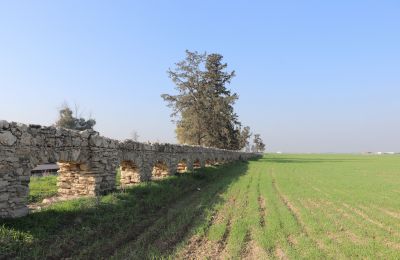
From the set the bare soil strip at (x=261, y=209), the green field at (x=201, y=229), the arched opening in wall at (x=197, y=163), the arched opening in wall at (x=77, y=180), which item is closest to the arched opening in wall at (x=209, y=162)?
the arched opening in wall at (x=197, y=163)

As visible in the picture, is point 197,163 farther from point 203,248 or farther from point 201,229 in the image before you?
point 203,248

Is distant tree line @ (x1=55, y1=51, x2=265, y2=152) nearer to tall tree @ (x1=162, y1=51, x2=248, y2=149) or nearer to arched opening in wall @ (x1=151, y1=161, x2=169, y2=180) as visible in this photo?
tall tree @ (x1=162, y1=51, x2=248, y2=149)

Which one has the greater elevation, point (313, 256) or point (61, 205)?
point (61, 205)

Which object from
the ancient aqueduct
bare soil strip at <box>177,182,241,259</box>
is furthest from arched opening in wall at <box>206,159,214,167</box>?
bare soil strip at <box>177,182,241,259</box>

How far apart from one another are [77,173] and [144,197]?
2.67m

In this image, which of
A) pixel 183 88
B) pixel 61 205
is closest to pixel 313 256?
pixel 61 205

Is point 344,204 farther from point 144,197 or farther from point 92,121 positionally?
point 92,121

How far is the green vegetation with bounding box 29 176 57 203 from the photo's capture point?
13.8 metres

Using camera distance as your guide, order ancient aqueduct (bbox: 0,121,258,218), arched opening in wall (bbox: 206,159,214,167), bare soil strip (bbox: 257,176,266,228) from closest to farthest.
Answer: ancient aqueduct (bbox: 0,121,258,218) < bare soil strip (bbox: 257,176,266,228) < arched opening in wall (bbox: 206,159,214,167)

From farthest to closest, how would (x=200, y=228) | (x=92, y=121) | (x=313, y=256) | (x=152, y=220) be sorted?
(x=92, y=121)
(x=152, y=220)
(x=200, y=228)
(x=313, y=256)

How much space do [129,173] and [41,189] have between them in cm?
A: 460

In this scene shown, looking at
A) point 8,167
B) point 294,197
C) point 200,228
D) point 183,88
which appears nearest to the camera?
point 8,167

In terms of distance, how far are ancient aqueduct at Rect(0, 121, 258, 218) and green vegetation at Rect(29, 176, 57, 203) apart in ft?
1.82

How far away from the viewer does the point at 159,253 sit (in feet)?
27.7
